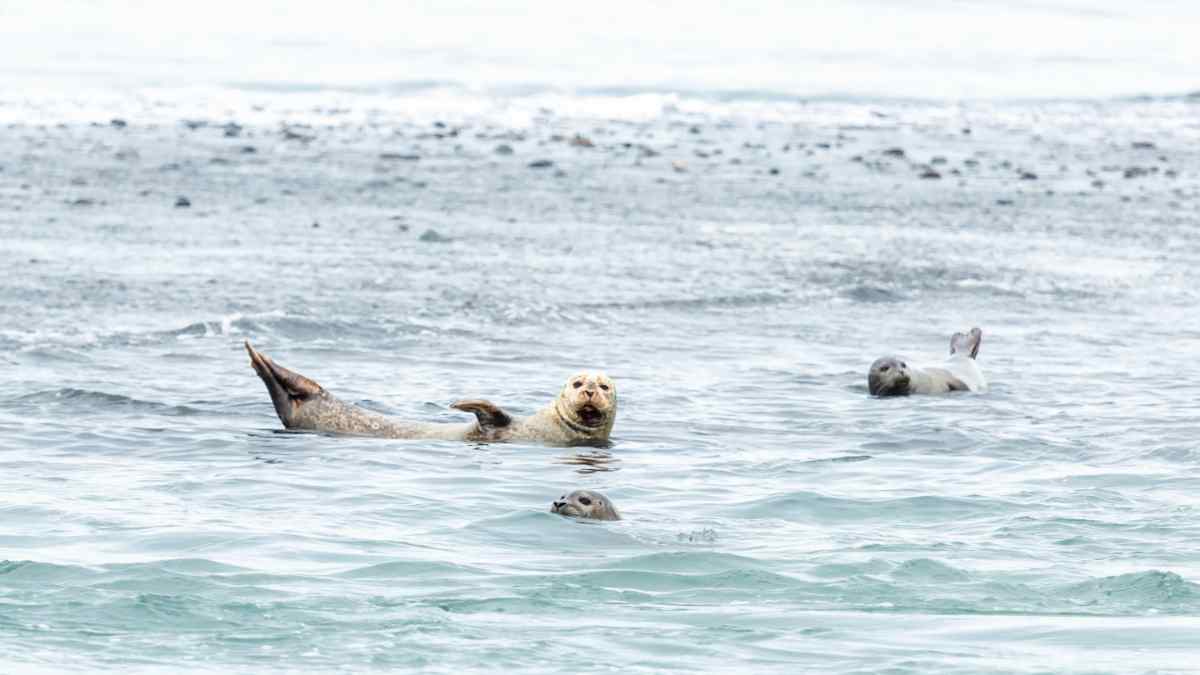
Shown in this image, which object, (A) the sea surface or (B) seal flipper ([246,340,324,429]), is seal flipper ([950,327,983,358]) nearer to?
(A) the sea surface

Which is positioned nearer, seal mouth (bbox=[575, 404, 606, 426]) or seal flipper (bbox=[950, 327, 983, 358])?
seal mouth (bbox=[575, 404, 606, 426])

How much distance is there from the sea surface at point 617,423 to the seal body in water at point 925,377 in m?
0.20

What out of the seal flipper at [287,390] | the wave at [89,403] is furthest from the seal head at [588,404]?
the wave at [89,403]

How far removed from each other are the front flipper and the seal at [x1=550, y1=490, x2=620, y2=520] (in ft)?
6.72

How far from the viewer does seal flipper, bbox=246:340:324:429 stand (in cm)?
1233

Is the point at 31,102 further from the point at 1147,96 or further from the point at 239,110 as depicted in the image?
the point at 1147,96

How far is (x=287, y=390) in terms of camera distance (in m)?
12.4

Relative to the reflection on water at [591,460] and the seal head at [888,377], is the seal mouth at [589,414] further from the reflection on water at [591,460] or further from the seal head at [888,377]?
Answer: the seal head at [888,377]

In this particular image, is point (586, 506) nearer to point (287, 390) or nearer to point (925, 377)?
point (287, 390)

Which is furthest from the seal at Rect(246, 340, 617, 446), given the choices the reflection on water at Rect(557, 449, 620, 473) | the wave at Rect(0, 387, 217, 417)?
the wave at Rect(0, 387, 217, 417)

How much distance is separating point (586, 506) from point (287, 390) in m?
3.19

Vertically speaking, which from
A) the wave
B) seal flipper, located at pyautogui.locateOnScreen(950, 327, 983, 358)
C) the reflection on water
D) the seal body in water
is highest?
seal flipper, located at pyautogui.locateOnScreen(950, 327, 983, 358)

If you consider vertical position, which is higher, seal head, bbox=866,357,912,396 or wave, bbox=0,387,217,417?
seal head, bbox=866,357,912,396

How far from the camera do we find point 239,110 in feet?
152
